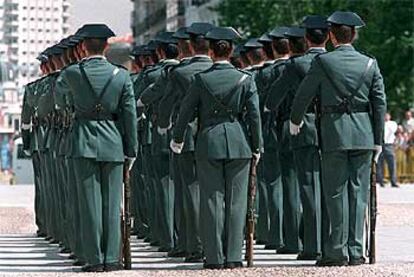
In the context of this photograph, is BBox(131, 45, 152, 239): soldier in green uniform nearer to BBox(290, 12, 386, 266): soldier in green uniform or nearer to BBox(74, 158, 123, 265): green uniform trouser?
BBox(74, 158, 123, 265): green uniform trouser

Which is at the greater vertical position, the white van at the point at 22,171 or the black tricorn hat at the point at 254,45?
the black tricorn hat at the point at 254,45

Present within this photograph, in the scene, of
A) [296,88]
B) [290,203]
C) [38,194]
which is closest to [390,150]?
[38,194]

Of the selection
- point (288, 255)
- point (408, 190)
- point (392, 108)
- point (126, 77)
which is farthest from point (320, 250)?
point (392, 108)

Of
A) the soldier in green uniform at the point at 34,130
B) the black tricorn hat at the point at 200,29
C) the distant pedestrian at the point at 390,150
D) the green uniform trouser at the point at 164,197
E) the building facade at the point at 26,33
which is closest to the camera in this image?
the black tricorn hat at the point at 200,29

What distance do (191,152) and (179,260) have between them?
3.77 ft

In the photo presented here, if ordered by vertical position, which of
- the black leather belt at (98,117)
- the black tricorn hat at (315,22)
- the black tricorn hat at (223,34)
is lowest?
the black leather belt at (98,117)

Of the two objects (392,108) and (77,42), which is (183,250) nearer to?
(77,42)

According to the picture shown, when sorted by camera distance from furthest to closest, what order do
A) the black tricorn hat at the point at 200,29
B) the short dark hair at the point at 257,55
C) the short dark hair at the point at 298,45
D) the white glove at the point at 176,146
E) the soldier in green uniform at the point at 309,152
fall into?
the short dark hair at the point at 257,55 → the short dark hair at the point at 298,45 → the soldier in green uniform at the point at 309,152 → the black tricorn hat at the point at 200,29 → the white glove at the point at 176,146

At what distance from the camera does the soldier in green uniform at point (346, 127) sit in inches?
552

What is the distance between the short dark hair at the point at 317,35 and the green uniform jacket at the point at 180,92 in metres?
1.03

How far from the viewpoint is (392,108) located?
160ft

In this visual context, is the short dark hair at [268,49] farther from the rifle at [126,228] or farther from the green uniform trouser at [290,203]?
the rifle at [126,228]

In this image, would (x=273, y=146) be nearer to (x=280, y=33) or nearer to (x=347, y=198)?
(x=280, y=33)

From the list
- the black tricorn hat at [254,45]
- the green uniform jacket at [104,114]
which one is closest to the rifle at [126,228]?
the green uniform jacket at [104,114]
